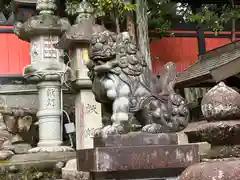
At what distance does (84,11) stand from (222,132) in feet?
18.7

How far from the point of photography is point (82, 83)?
7203 mm

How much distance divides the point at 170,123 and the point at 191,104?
613 centimetres

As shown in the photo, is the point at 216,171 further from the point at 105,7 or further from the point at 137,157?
the point at 105,7

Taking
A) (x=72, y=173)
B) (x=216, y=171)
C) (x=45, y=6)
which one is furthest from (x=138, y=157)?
(x=45, y=6)

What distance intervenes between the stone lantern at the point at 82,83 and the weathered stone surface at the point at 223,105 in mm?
4421

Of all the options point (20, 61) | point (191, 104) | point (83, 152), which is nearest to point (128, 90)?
point (83, 152)

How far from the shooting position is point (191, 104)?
36.4ft

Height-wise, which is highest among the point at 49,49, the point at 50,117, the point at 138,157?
the point at 49,49

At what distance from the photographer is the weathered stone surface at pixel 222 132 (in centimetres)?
268

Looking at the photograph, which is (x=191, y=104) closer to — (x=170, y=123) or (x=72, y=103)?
(x=72, y=103)

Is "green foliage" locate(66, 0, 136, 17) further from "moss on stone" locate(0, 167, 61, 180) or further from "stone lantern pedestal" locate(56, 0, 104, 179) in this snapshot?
"moss on stone" locate(0, 167, 61, 180)

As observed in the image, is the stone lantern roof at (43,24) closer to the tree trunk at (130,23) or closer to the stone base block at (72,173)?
the tree trunk at (130,23)

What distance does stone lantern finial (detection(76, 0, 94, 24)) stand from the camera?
7.88 metres

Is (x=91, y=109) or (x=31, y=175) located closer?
A: (x=31, y=175)
